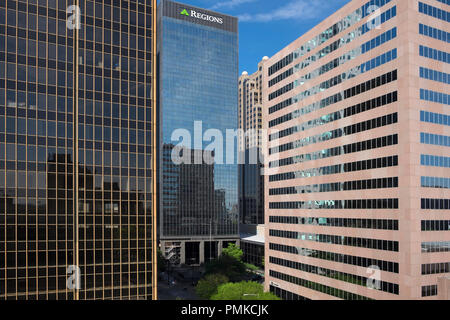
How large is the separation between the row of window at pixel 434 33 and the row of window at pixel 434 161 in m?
19.2

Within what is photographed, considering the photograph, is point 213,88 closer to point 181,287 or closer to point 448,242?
point 181,287

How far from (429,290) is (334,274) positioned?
18.0m

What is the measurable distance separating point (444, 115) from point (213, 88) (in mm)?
111260

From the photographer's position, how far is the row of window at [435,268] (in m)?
57.3

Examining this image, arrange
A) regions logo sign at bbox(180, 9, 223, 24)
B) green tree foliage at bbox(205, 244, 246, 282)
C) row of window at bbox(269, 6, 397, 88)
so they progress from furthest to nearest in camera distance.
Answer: regions logo sign at bbox(180, 9, 223, 24), green tree foliage at bbox(205, 244, 246, 282), row of window at bbox(269, 6, 397, 88)

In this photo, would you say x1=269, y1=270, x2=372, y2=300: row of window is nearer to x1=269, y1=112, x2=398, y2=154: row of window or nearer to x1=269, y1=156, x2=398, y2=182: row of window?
x1=269, y1=156, x2=398, y2=182: row of window

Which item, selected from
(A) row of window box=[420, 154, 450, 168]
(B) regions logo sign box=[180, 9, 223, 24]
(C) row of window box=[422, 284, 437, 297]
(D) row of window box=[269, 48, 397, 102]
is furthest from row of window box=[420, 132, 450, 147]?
(B) regions logo sign box=[180, 9, 223, 24]

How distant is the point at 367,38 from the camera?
67312 mm

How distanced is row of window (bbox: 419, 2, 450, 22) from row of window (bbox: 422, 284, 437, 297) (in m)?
42.0

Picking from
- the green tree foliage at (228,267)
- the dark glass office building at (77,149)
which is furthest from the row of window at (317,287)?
the dark glass office building at (77,149)

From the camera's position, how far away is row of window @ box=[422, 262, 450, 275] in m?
57.3

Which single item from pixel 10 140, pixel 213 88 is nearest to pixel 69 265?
pixel 10 140

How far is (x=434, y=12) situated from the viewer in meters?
62.3

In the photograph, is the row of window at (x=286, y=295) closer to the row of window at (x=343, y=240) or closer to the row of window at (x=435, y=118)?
the row of window at (x=343, y=240)
